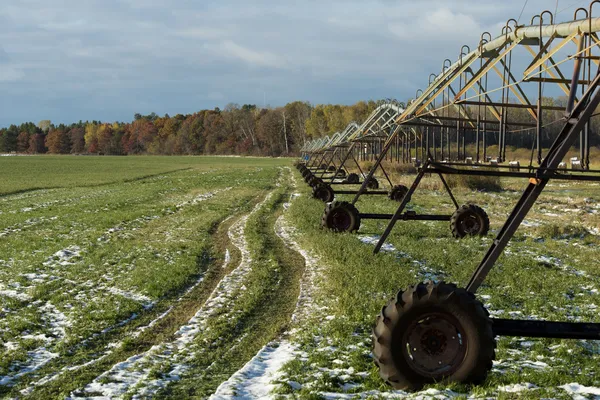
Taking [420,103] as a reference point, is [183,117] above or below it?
above

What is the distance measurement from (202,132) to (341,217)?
137 meters

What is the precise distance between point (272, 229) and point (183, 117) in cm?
15064

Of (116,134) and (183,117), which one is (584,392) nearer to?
(183,117)

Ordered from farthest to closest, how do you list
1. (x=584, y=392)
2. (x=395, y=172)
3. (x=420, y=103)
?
(x=395, y=172)
(x=420, y=103)
(x=584, y=392)

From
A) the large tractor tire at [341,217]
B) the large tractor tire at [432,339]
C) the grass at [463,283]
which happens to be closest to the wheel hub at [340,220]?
the large tractor tire at [341,217]

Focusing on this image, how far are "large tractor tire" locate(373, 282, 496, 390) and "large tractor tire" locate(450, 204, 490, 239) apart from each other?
9439mm

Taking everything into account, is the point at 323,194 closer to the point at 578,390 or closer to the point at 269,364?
the point at 269,364

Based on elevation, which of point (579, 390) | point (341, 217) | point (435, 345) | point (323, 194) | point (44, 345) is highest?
point (323, 194)

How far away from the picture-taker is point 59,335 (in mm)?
7293

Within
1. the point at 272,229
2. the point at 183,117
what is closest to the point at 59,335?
the point at 272,229

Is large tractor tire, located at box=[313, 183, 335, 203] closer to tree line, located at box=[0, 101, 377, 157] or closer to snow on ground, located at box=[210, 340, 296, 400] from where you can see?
snow on ground, located at box=[210, 340, 296, 400]

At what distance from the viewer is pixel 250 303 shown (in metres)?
8.49

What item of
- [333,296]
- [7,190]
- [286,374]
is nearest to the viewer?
[286,374]

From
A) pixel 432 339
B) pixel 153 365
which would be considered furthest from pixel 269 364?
pixel 432 339
